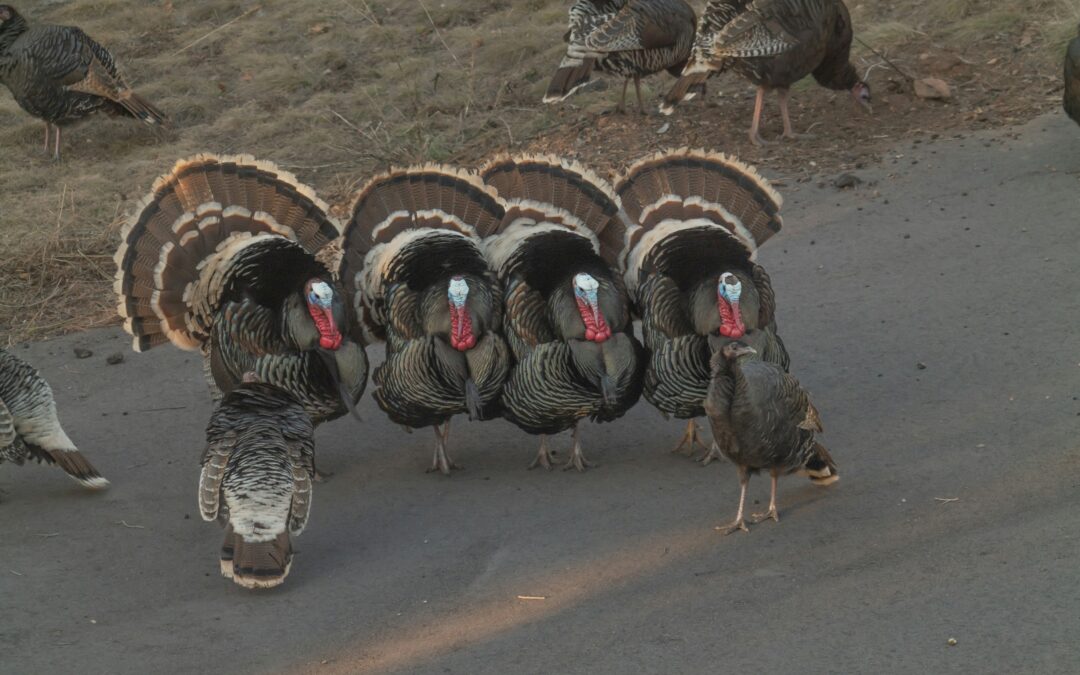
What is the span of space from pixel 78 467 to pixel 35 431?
232mm

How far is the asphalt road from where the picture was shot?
4.29 m

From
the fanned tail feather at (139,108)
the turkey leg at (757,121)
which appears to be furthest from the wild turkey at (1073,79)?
the fanned tail feather at (139,108)

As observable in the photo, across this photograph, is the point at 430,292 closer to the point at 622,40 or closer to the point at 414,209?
the point at 414,209

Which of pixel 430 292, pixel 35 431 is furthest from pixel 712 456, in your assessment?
pixel 35 431

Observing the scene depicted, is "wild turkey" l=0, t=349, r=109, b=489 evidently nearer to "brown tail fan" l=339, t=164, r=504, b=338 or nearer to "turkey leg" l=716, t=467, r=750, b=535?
"brown tail fan" l=339, t=164, r=504, b=338

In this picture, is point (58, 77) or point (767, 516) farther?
point (58, 77)

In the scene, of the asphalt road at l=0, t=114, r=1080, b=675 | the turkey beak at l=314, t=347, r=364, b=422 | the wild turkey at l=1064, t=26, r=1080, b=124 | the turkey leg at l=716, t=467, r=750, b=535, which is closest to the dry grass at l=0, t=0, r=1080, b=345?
the asphalt road at l=0, t=114, r=1080, b=675

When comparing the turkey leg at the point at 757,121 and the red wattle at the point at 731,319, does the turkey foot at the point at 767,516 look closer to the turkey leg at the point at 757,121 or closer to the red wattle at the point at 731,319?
the red wattle at the point at 731,319

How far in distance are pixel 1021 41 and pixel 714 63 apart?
7.87 ft

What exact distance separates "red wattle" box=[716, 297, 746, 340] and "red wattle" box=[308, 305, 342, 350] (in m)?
1.56

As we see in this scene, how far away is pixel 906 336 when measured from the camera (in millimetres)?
6430

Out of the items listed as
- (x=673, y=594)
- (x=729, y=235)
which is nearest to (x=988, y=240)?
(x=729, y=235)

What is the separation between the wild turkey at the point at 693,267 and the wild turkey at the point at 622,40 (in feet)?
10.2

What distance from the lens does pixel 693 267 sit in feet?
18.3
